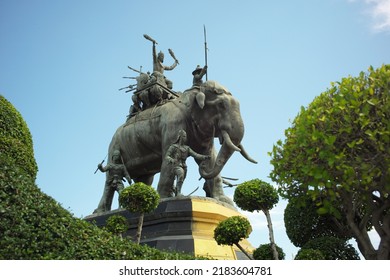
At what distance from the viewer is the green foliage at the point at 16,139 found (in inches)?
454

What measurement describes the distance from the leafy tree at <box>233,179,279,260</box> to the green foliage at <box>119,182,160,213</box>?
1917 millimetres

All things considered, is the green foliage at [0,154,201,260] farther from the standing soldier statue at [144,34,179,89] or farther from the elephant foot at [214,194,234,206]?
the standing soldier statue at [144,34,179,89]

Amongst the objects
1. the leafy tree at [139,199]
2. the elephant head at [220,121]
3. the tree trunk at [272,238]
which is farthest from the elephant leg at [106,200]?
the tree trunk at [272,238]

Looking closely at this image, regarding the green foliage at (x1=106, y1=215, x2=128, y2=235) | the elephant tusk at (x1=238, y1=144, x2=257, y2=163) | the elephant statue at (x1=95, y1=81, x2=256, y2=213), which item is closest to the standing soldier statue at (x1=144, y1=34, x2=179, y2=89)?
the elephant statue at (x1=95, y1=81, x2=256, y2=213)

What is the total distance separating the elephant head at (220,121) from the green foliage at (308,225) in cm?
231

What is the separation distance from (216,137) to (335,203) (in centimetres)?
419

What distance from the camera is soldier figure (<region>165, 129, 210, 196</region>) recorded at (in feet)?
41.6

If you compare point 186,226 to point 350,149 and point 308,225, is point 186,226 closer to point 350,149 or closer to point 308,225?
point 308,225

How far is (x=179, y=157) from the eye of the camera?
42.2 feet

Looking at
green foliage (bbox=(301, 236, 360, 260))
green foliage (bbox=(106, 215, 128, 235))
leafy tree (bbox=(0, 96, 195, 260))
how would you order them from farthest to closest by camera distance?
1. green foliage (bbox=(301, 236, 360, 260))
2. green foliage (bbox=(106, 215, 128, 235))
3. leafy tree (bbox=(0, 96, 195, 260))

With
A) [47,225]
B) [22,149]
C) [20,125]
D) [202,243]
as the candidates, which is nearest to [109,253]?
[47,225]

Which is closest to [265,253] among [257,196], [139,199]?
[257,196]

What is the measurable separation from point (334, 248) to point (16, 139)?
8.42m
